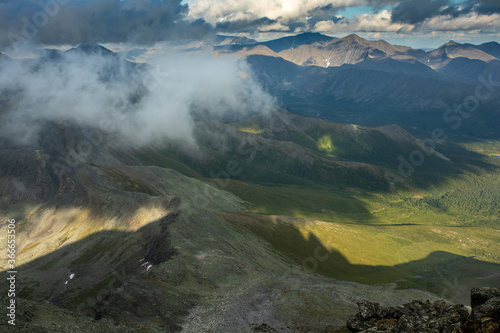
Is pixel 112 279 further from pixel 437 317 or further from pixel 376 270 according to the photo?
pixel 376 270

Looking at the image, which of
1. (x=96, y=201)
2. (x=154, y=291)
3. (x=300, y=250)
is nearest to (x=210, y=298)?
(x=154, y=291)

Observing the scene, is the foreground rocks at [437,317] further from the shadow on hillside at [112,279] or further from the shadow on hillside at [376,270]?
the shadow on hillside at [376,270]

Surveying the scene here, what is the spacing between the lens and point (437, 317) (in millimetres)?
47312

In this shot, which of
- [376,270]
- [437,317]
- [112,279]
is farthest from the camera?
[376,270]

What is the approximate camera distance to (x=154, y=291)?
6819 centimetres

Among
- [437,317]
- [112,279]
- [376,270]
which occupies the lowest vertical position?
[376,270]

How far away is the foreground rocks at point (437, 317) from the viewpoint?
36.0 m

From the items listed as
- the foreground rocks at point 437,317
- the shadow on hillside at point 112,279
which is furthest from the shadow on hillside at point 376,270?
the foreground rocks at point 437,317

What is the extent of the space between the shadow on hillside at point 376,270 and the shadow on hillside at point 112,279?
185 feet

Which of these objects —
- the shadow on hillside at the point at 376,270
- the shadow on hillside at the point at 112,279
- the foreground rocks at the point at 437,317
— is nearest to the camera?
the foreground rocks at the point at 437,317

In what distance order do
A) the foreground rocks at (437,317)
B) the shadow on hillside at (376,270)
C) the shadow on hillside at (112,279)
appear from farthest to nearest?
1. the shadow on hillside at (376,270)
2. the shadow on hillside at (112,279)
3. the foreground rocks at (437,317)

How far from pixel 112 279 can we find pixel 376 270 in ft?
412

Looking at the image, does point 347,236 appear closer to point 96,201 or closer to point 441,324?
point 96,201

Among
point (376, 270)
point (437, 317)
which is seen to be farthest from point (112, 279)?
point (376, 270)
